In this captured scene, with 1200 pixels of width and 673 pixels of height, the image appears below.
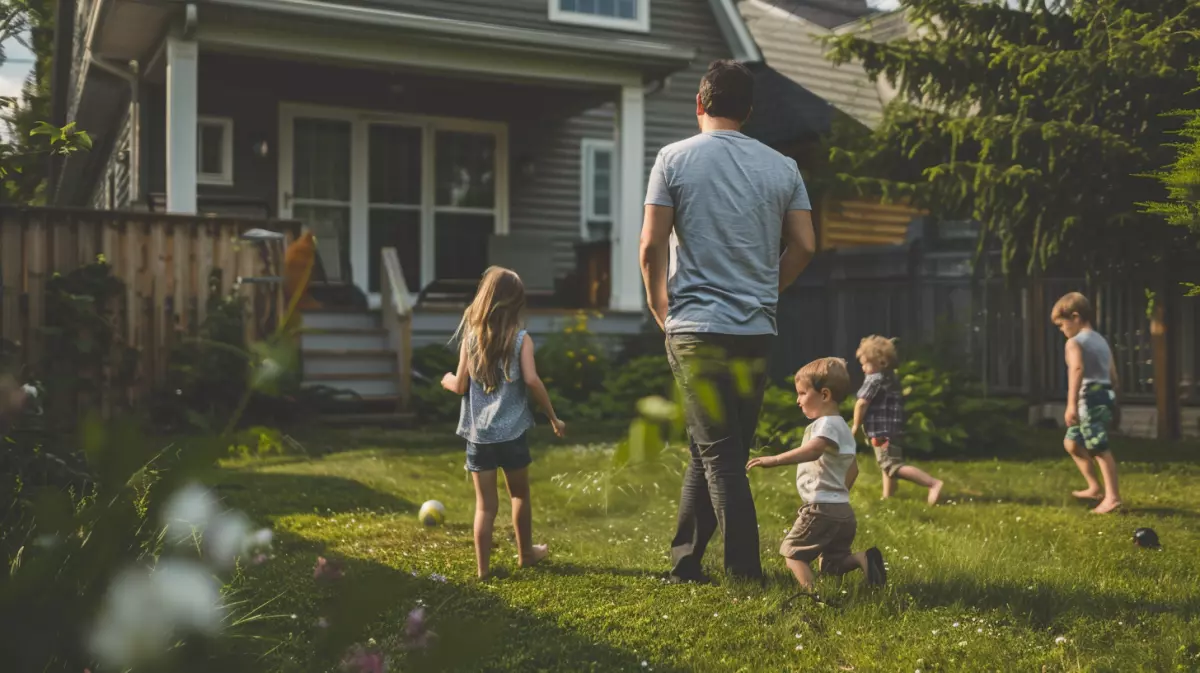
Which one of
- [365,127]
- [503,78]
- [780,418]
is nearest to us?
[780,418]

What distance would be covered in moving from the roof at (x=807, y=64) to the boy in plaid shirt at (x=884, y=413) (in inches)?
358

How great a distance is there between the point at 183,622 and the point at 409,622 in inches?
12.6

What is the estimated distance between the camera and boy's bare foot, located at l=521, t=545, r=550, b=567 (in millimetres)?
4406

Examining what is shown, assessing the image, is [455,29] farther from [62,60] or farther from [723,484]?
[62,60]

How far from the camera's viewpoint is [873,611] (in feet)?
11.5

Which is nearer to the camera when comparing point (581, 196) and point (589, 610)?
point (589, 610)

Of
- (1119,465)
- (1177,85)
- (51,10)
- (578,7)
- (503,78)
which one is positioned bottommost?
(1119,465)

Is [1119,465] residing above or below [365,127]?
below

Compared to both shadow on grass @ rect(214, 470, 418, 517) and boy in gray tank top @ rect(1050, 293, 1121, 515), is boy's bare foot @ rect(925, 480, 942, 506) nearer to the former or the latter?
boy in gray tank top @ rect(1050, 293, 1121, 515)

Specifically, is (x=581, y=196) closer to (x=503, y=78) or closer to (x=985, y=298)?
(x=503, y=78)

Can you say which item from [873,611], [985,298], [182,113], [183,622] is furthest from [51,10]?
[985,298]

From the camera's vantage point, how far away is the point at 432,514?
5.20 m

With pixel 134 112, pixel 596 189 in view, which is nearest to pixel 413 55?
pixel 134 112

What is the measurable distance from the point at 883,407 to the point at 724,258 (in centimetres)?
280
